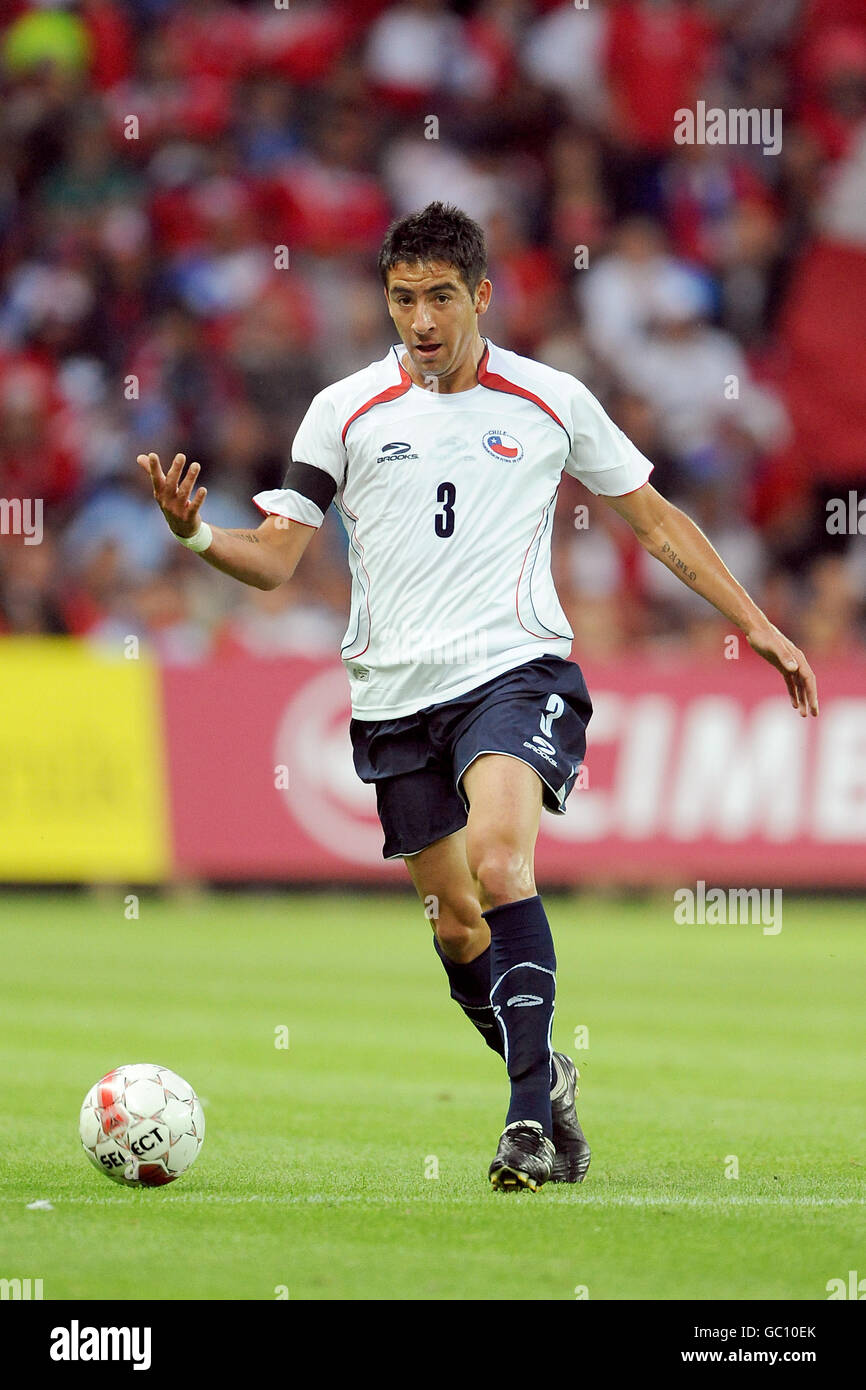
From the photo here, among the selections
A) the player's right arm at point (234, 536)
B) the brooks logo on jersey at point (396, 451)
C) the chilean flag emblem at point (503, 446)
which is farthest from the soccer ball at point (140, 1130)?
the chilean flag emblem at point (503, 446)

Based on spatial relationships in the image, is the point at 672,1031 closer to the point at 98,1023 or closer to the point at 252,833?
the point at 98,1023

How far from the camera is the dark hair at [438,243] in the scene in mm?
6102

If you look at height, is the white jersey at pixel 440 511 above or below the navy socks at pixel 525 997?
above

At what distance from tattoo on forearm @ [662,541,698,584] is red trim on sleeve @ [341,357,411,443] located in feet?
3.07

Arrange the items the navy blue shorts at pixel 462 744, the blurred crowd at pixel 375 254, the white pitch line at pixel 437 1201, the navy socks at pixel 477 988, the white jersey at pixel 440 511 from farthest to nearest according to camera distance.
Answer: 1. the blurred crowd at pixel 375 254
2. the navy socks at pixel 477 988
3. the white jersey at pixel 440 511
4. the navy blue shorts at pixel 462 744
5. the white pitch line at pixel 437 1201

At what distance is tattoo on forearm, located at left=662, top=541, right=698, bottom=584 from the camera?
21.1 feet

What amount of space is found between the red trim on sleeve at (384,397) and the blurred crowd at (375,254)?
9.48m

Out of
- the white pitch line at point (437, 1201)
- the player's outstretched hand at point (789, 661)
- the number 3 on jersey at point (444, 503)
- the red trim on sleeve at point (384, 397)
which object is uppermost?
the red trim on sleeve at point (384, 397)

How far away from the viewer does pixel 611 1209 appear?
5566 mm

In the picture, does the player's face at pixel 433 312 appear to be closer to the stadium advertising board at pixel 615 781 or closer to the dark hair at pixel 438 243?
the dark hair at pixel 438 243

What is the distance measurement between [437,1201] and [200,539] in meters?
1.91

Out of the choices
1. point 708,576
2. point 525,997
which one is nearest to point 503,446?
point 708,576

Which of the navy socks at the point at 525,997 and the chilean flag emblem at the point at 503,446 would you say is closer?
the navy socks at the point at 525,997
